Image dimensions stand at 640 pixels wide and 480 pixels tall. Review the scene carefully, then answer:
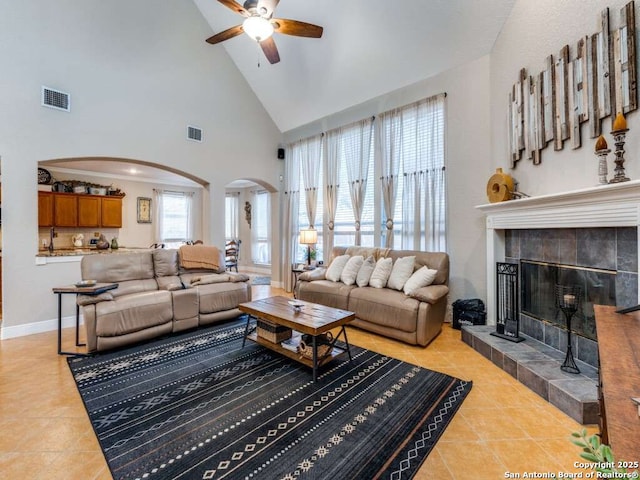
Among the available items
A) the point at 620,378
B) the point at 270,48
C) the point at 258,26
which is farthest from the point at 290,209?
the point at 620,378

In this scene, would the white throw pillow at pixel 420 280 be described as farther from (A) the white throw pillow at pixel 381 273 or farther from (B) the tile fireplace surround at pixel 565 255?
(B) the tile fireplace surround at pixel 565 255

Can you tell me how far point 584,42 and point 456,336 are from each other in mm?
3064

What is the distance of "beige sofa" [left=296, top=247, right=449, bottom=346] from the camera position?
322cm

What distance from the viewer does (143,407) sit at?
2.14 meters

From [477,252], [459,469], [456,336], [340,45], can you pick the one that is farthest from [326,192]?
[459,469]

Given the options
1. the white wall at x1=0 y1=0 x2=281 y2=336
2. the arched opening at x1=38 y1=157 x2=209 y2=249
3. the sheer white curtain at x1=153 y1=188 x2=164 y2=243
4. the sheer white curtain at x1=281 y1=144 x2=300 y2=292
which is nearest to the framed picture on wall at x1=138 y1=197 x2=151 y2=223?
the arched opening at x1=38 y1=157 x2=209 y2=249

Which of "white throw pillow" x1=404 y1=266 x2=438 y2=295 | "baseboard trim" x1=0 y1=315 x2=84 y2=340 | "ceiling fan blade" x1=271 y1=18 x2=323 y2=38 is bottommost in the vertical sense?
"baseboard trim" x1=0 y1=315 x2=84 y2=340

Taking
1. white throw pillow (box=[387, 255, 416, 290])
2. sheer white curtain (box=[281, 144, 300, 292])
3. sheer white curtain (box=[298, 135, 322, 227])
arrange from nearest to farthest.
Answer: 1. white throw pillow (box=[387, 255, 416, 290])
2. sheer white curtain (box=[298, 135, 322, 227])
3. sheer white curtain (box=[281, 144, 300, 292])

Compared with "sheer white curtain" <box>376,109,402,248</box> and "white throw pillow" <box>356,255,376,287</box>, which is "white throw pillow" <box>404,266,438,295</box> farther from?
"sheer white curtain" <box>376,109,402,248</box>

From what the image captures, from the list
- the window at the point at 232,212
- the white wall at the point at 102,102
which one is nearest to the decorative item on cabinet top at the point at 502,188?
the white wall at the point at 102,102

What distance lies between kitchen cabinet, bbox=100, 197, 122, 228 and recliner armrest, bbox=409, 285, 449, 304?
696 centimetres

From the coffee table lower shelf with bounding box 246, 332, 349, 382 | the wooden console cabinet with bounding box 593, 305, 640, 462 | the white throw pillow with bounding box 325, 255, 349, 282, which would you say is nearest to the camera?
the wooden console cabinet with bounding box 593, 305, 640, 462

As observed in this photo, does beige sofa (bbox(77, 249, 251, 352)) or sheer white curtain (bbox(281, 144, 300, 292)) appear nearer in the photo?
beige sofa (bbox(77, 249, 251, 352))

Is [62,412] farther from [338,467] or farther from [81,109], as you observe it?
[81,109]
